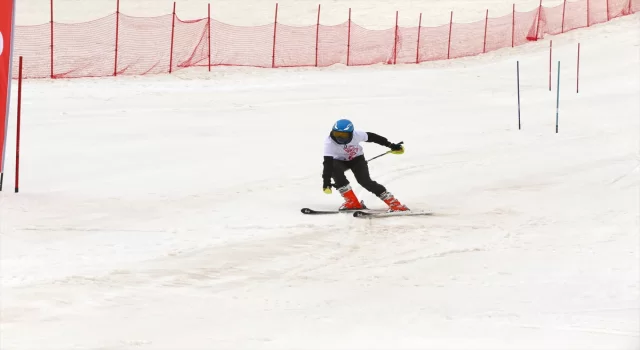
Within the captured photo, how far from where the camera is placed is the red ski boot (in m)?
13.6

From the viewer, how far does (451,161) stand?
18031 millimetres

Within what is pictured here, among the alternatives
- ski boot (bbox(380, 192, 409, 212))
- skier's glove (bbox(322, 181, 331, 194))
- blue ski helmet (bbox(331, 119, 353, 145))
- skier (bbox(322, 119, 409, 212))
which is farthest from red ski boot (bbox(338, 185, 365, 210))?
blue ski helmet (bbox(331, 119, 353, 145))

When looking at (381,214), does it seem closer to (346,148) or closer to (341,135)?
(346,148)

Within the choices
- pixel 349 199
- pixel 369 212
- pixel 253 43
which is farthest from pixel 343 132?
pixel 253 43

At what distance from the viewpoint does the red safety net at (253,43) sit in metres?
31.7

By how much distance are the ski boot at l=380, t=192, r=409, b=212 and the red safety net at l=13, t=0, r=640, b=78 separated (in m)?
17.3

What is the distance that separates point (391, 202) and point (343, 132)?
1114 mm

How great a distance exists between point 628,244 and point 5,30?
27.2ft

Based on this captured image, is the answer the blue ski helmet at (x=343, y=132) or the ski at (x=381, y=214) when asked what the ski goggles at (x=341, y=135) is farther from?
the ski at (x=381, y=214)

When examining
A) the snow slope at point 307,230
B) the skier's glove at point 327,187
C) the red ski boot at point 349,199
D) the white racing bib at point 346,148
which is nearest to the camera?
the snow slope at point 307,230

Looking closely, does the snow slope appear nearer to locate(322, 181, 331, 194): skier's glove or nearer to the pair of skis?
the pair of skis

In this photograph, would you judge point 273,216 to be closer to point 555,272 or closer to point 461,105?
point 555,272

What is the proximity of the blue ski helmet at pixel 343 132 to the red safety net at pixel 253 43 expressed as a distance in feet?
55.9

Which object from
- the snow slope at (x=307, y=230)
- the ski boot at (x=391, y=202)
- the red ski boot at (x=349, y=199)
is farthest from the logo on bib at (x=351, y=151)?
the snow slope at (x=307, y=230)
